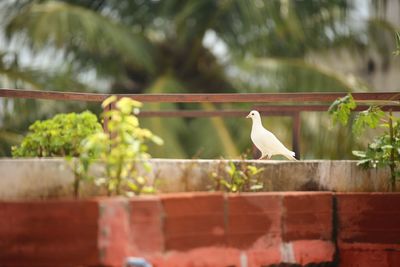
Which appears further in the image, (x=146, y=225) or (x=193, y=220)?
(x=193, y=220)

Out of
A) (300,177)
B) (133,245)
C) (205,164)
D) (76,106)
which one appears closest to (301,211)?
(300,177)

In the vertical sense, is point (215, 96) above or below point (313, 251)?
above

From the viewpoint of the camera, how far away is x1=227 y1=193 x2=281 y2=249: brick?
3.57 m

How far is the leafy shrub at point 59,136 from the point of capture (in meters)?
3.73

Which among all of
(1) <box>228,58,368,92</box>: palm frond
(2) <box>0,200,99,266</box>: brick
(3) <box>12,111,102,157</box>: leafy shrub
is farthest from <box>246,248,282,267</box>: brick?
(1) <box>228,58,368,92</box>: palm frond

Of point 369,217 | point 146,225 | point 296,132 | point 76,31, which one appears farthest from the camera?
point 76,31

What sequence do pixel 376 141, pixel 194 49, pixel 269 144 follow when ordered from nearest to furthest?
pixel 376 141 → pixel 269 144 → pixel 194 49

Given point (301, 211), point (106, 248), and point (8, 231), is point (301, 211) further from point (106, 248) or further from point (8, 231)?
point (8, 231)

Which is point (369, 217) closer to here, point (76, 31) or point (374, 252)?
point (374, 252)

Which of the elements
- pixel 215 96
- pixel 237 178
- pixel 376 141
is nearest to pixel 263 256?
pixel 237 178

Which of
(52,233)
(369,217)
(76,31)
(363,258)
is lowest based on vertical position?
(363,258)

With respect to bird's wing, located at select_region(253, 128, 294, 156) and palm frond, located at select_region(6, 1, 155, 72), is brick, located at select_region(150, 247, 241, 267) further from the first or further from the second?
palm frond, located at select_region(6, 1, 155, 72)

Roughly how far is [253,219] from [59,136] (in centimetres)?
129

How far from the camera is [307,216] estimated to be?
379 centimetres
